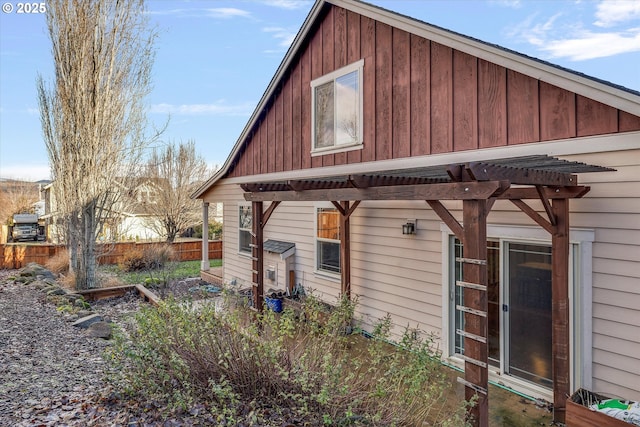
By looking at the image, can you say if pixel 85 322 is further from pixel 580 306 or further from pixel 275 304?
pixel 580 306

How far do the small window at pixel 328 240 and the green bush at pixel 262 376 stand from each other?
12.7 feet

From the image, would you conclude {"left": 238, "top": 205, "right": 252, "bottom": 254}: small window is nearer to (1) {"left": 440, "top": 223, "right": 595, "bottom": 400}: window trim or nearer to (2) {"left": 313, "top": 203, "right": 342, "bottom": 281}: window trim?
(2) {"left": 313, "top": 203, "right": 342, "bottom": 281}: window trim

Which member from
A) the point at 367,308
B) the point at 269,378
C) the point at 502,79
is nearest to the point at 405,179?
the point at 502,79

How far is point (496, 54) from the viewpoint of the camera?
4.76 metres

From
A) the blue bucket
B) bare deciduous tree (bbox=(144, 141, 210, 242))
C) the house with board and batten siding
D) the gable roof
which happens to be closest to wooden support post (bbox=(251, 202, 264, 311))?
the house with board and batten siding

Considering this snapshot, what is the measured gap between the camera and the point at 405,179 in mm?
4531

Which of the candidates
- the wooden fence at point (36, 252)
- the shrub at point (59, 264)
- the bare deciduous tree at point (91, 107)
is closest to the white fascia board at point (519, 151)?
the bare deciduous tree at point (91, 107)

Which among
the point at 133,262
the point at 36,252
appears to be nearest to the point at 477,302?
the point at 133,262

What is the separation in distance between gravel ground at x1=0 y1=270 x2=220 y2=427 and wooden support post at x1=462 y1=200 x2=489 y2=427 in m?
2.16

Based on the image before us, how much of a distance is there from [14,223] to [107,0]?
71.2ft

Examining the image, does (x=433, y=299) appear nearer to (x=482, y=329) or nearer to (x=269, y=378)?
(x=482, y=329)

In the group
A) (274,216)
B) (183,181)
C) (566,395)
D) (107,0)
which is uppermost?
(107,0)

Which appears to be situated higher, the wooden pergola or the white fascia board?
the white fascia board

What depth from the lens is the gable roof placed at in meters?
3.79
